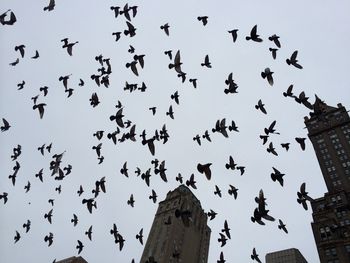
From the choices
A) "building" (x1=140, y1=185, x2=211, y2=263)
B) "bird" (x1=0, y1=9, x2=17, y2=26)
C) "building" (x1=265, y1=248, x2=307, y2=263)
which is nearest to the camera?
"bird" (x1=0, y1=9, x2=17, y2=26)

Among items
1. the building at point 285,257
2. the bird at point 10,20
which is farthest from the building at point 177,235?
the bird at point 10,20

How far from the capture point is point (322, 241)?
94625 millimetres

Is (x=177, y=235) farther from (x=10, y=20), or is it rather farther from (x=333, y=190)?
(x=10, y=20)

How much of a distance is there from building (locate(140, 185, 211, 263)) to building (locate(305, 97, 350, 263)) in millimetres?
38545

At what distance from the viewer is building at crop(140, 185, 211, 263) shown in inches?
4461

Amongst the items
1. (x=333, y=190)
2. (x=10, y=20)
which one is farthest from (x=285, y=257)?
(x=10, y=20)

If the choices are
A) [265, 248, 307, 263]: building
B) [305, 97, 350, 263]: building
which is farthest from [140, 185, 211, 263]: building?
[265, 248, 307, 263]: building

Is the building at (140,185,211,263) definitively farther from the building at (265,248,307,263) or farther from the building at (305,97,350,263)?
the building at (265,248,307,263)

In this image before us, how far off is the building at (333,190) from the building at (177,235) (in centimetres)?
3855

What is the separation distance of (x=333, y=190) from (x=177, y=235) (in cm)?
5256

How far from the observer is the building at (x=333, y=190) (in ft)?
296

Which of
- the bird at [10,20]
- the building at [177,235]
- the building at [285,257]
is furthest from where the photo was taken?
the building at [285,257]

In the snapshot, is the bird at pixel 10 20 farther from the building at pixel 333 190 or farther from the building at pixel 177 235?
the building at pixel 177 235

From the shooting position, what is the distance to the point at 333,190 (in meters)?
111
